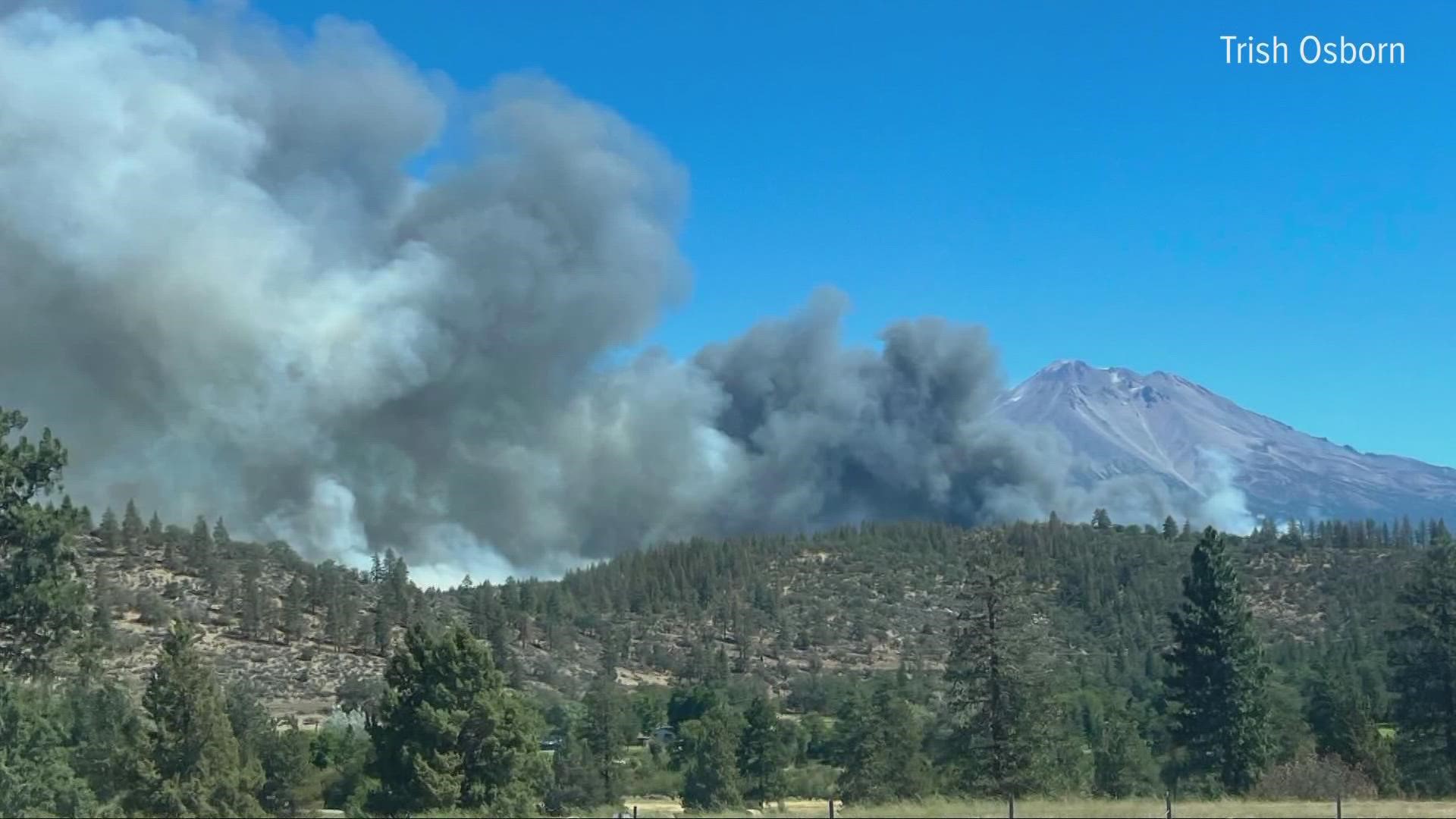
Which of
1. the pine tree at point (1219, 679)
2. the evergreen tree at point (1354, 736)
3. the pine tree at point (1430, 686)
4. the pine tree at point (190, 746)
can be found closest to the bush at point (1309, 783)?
the pine tree at point (1219, 679)

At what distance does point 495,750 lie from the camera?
47.6 m

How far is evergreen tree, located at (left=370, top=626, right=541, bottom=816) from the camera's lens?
4634 centimetres

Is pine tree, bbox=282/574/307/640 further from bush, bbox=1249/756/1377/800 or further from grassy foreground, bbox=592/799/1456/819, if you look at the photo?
grassy foreground, bbox=592/799/1456/819

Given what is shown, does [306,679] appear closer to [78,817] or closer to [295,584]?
[295,584]

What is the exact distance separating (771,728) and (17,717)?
219ft

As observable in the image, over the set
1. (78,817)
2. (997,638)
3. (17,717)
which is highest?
(997,638)

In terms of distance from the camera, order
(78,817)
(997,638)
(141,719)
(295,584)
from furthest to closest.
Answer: (295,584) < (141,719) < (997,638) < (78,817)

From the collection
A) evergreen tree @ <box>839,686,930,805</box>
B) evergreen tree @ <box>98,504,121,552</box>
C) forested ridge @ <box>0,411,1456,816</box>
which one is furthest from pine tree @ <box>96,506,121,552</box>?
evergreen tree @ <box>839,686,930,805</box>

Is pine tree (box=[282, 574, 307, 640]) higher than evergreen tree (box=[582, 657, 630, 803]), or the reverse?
pine tree (box=[282, 574, 307, 640])

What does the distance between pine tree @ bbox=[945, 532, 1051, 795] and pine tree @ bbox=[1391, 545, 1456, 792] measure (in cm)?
2207

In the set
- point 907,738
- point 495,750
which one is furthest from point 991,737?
point 907,738

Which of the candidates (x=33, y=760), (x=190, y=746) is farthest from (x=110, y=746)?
(x=33, y=760)

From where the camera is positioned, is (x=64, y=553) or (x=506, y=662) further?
(x=506, y=662)

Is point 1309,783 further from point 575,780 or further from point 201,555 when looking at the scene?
point 201,555
